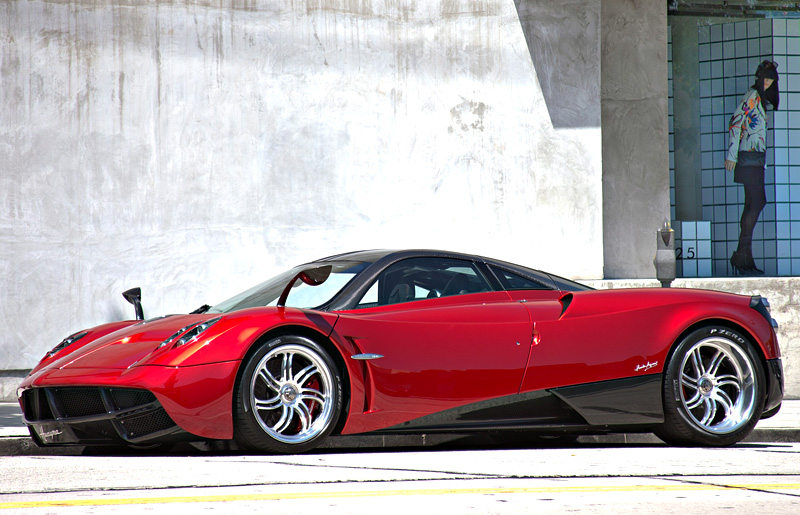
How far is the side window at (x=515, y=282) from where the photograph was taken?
19.7ft

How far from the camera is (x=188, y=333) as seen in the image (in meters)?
5.29

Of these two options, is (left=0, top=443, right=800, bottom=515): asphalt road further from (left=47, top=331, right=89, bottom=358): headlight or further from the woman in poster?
the woman in poster

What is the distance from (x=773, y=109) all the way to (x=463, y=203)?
5.23 m

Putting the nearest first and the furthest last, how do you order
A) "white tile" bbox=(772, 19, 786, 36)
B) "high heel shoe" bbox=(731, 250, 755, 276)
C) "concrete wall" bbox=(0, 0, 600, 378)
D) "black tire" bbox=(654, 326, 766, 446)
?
"black tire" bbox=(654, 326, 766, 446), "concrete wall" bbox=(0, 0, 600, 378), "high heel shoe" bbox=(731, 250, 755, 276), "white tile" bbox=(772, 19, 786, 36)

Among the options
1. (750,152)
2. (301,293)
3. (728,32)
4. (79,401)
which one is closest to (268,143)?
(301,293)

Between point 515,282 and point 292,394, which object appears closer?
point 292,394

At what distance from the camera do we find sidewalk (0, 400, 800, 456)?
607cm

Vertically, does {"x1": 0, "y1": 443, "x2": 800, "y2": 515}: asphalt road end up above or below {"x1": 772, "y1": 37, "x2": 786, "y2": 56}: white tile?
below

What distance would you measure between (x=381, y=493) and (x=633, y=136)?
8.15m

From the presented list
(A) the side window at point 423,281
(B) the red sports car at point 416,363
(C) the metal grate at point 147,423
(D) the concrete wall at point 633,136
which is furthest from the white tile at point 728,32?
(C) the metal grate at point 147,423

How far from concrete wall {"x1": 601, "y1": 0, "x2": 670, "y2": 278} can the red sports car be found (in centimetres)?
484

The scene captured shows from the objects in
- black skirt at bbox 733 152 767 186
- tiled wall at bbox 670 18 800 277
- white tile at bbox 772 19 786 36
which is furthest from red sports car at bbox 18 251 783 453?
white tile at bbox 772 19 786 36

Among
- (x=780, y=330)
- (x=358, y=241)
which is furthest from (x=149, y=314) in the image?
(x=780, y=330)

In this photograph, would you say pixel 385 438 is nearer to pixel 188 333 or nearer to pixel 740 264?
pixel 188 333
